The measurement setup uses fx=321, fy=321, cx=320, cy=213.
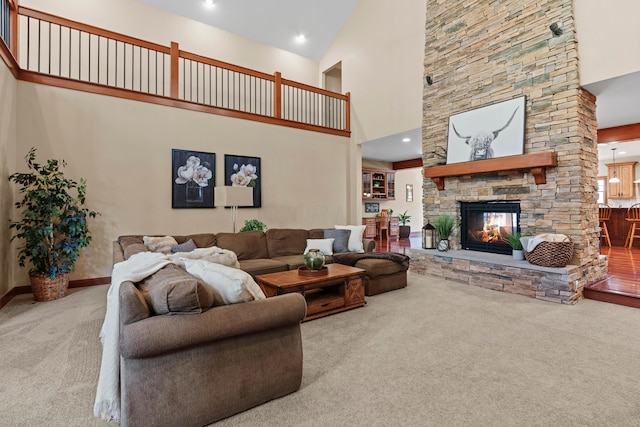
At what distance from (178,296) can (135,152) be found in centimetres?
423

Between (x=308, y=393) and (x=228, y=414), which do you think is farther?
(x=308, y=393)

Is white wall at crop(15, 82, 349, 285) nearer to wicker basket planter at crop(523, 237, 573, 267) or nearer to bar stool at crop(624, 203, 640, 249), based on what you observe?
wicker basket planter at crop(523, 237, 573, 267)

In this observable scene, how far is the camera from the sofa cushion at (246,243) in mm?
4504

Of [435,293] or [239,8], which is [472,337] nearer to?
[435,293]

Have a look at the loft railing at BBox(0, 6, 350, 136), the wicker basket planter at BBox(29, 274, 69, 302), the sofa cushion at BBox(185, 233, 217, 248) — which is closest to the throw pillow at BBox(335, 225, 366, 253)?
the sofa cushion at BBox(185, 233, 217, 248)

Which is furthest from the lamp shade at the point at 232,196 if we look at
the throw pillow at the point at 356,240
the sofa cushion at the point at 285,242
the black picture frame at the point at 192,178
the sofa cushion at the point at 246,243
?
the throw pillow at the point at 356,240

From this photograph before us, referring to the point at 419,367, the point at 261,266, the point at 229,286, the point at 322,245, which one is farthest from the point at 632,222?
the point at 229,286

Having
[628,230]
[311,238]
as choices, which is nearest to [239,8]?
[311,238]

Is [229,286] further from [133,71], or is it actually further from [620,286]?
[133,71]

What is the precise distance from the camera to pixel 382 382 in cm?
206

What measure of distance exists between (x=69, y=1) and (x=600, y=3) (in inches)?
312

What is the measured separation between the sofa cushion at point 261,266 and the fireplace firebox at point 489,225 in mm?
3075

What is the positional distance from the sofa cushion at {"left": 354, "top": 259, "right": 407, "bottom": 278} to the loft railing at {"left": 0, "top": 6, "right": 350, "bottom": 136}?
361cm

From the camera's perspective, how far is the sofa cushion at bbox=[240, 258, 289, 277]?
4020 millimetres
